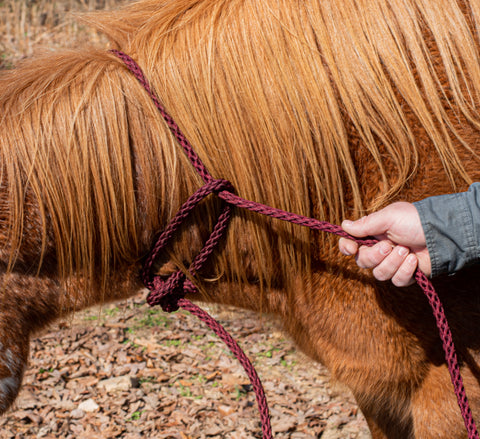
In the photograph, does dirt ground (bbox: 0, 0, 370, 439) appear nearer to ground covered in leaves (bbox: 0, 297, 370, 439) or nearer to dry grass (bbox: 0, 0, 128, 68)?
ground covered in leaves (bbox: 0, 297, 370, 439)

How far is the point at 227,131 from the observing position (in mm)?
1333

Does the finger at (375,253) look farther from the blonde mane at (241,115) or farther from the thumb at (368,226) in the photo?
the blonde mane at (241,115)

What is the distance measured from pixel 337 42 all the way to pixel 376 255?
1.89ft

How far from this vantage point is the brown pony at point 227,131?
1290mm

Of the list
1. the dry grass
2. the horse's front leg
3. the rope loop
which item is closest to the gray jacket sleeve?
the rope loop

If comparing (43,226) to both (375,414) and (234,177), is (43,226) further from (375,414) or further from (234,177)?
(375,414)

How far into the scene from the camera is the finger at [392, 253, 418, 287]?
124cm

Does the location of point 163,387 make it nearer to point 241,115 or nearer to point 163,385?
point 163,385

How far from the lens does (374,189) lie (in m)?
1.42

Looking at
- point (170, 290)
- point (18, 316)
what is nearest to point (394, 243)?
point (170, 290)

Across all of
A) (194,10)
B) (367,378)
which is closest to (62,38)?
(194,10)

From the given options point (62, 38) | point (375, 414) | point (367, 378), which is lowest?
point (375, 414)

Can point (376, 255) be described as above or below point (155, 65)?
below

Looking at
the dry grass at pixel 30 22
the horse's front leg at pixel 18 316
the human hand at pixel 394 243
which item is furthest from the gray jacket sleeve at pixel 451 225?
the dry grass at pixel 30 22
